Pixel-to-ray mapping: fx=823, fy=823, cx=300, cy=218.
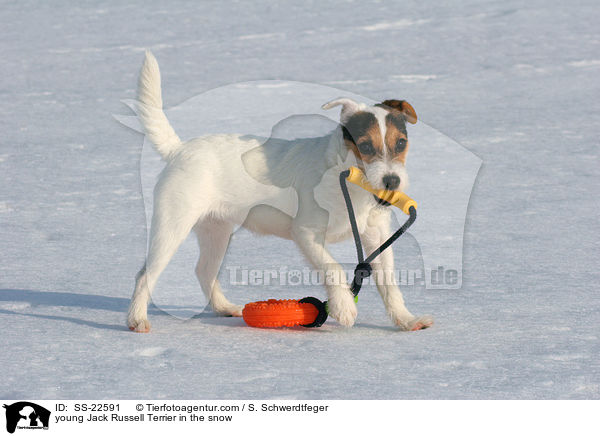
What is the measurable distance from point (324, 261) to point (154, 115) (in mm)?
1364

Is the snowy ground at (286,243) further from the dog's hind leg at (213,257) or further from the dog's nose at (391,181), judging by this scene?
the dog's nose at (391,181)

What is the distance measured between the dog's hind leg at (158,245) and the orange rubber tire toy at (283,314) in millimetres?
579

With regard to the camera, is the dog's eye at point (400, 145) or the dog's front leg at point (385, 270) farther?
the dog's front leg at point (385, 270)

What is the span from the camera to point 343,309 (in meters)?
4.39

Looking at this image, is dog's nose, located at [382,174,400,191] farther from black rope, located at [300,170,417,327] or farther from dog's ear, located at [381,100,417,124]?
dog's ear, located at [381,100,417,124]

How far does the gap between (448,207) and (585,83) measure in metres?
5.14

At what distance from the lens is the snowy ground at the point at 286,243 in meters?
3.73

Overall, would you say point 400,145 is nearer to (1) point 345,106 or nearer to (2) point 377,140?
(2) point 377,140

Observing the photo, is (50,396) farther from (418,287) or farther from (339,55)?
(339,55)

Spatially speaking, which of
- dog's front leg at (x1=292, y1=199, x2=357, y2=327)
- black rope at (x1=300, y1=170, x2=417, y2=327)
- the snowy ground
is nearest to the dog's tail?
dog's front leg at (x1=292, y1=199, x2=357, y2=327)

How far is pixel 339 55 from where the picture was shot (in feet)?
44.9

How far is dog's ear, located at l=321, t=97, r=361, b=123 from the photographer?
4340 mm

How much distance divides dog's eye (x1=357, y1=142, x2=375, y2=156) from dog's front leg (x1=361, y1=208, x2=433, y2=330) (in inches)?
16.8
